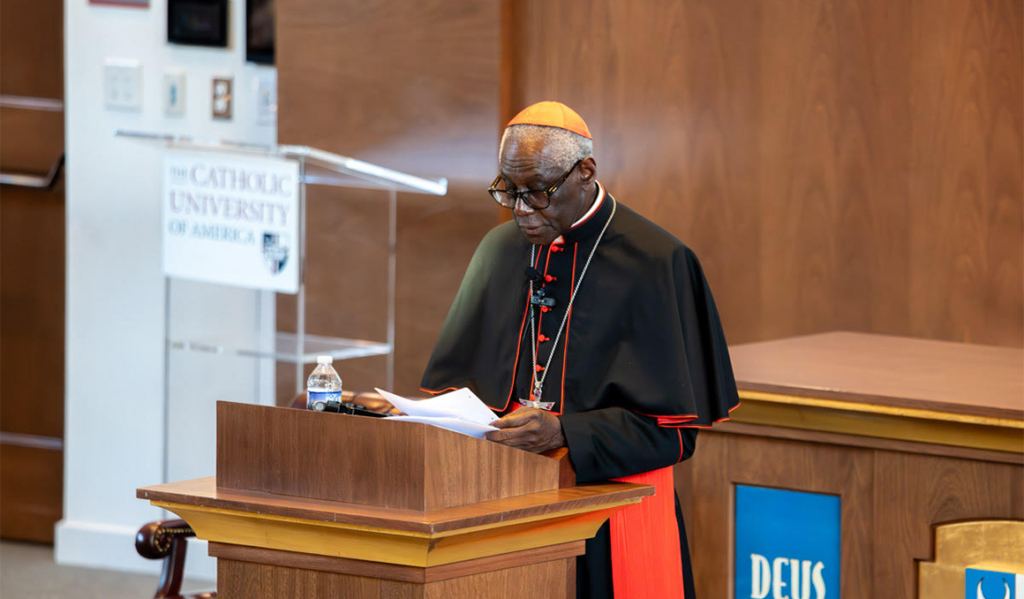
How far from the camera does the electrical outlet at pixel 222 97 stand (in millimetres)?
4391

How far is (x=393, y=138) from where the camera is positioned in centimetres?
398

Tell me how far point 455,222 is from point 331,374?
1.82 metres

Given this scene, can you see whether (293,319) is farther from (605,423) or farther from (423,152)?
(605,423)

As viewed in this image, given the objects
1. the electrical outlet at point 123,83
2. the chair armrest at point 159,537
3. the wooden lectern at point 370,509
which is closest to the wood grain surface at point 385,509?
the wooden lectern at point 370,509

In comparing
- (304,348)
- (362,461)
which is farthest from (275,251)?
(362,461)

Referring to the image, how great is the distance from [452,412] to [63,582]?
317 centimetres

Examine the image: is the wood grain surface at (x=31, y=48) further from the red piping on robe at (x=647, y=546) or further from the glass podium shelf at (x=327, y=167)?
the red piping on robe at (x=647, y=546)

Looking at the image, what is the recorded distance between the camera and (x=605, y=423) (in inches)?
81.4

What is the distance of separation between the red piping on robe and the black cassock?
26mm

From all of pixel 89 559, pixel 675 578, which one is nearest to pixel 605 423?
pixel 675 578

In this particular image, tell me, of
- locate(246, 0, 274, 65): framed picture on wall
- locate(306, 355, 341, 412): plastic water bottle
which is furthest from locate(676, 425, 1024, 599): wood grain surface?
locate(246, 0, 274, 65): framed picture on wall

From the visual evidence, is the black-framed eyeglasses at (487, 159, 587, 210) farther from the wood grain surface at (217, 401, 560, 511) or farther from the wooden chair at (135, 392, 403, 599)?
the wooden chair at (135, 392, 403, 599)

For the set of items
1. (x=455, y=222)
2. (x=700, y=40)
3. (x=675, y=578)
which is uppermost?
(x=700, y=40)

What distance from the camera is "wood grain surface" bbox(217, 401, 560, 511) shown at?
5.53 ft
